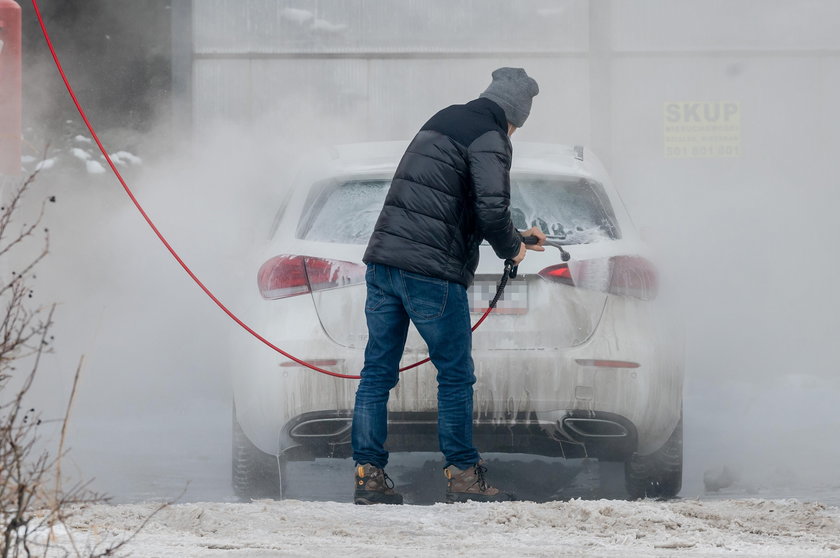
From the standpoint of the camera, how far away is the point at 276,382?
5164mm

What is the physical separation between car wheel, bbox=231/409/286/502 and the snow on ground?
792mm

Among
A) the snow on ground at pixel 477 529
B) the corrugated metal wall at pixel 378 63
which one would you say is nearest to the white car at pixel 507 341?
the snow on ground at pixel 477 529

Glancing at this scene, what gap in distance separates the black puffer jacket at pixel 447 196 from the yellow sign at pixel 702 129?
32.7ft

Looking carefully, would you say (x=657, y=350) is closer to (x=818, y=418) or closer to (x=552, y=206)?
(x=552, y=206)

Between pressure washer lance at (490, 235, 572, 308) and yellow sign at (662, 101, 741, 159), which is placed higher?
yellow sign at (662, 101, 741, 159)

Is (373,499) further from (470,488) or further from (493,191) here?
(493,191)

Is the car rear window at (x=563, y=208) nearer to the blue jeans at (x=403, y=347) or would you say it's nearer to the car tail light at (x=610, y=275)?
the car tail light at (x=610, y=275)

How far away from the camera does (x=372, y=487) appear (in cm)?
502

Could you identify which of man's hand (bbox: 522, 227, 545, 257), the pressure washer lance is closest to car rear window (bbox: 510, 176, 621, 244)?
the pressure washer lance

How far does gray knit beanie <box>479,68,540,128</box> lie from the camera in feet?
16.3

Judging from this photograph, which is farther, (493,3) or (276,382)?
(493,3)

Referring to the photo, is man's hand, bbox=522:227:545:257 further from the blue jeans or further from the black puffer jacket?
the blue jeans

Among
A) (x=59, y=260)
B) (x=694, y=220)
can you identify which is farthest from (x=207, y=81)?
(x=694, y=220)

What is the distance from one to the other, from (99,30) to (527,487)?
10.1 metres
